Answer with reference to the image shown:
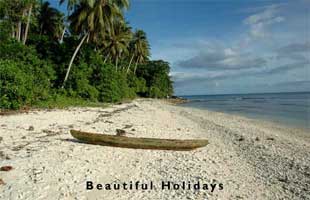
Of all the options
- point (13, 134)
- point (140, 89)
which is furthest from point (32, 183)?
point (140, 89)

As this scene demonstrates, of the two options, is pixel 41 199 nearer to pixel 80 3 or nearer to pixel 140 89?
pixel 80 3

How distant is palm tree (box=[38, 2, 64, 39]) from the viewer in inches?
1131

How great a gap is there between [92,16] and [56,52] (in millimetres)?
5074

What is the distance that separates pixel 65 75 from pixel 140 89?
30.1m

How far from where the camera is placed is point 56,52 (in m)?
→ 24.8

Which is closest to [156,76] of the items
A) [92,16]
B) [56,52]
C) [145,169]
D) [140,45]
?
[140,45]

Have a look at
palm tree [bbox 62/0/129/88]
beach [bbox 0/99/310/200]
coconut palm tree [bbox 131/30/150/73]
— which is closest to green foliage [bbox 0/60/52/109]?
beach [bbox 0/99/310/200]

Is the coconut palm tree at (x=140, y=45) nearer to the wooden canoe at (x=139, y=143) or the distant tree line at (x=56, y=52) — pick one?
the distant tree line at (x=56, y=52)

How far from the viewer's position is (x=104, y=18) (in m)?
23.4

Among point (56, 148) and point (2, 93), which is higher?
point (2, 93)

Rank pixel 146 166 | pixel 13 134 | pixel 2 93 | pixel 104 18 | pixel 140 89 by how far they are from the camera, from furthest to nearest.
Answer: pixel 140 89 < pixel 104 18 < pixel 2 93 < pixel 13 134 < pixel 146 166

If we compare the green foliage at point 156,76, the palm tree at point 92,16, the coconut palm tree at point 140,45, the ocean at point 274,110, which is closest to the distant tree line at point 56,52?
the palm tree at point 92,16

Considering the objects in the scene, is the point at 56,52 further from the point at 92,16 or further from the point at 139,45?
the point at 139,45

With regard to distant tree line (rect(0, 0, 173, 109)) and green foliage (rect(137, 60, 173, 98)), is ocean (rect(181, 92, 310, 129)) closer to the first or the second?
green foliage (rect(137, 60, 173, 98))
